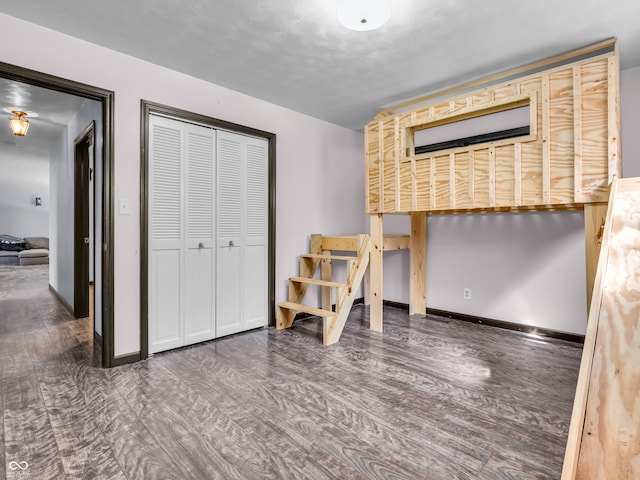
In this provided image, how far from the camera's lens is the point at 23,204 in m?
10.1

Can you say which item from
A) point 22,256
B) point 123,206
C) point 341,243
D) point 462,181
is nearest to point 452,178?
point 462,181

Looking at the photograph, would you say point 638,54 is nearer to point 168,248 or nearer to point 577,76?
point 577,76

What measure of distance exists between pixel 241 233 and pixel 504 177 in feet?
7.72

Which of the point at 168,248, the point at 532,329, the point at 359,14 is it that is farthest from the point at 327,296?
the point at 359,14

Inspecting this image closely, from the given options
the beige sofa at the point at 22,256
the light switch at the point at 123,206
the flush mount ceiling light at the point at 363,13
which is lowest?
the beige sofa at the point at 22,256

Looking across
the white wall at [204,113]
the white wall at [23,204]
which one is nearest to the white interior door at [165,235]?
the white wall at [204,113]

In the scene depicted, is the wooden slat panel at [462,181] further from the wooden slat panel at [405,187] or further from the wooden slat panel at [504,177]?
the wooden slat panel at [405,187]

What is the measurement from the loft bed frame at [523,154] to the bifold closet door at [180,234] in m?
1.60

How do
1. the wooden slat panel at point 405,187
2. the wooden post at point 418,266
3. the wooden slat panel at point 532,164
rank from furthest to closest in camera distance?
1. the wooden post at point 418,266
2. the wooden slat panel at point 405,187
3. the wooden slat panel at point 532,164

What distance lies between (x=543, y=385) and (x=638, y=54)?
2.61m

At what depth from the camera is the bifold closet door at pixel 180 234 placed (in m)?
2.80

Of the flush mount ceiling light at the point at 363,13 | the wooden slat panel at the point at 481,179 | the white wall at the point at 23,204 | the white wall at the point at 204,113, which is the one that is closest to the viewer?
the flush mount ceiling light at the point at 363,13

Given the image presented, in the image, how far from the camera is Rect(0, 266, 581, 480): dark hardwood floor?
1.49 m

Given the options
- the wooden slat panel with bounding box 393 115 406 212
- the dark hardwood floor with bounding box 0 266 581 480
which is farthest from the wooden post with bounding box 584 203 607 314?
the wooden slat panel with bounding box 393 115 406 212
